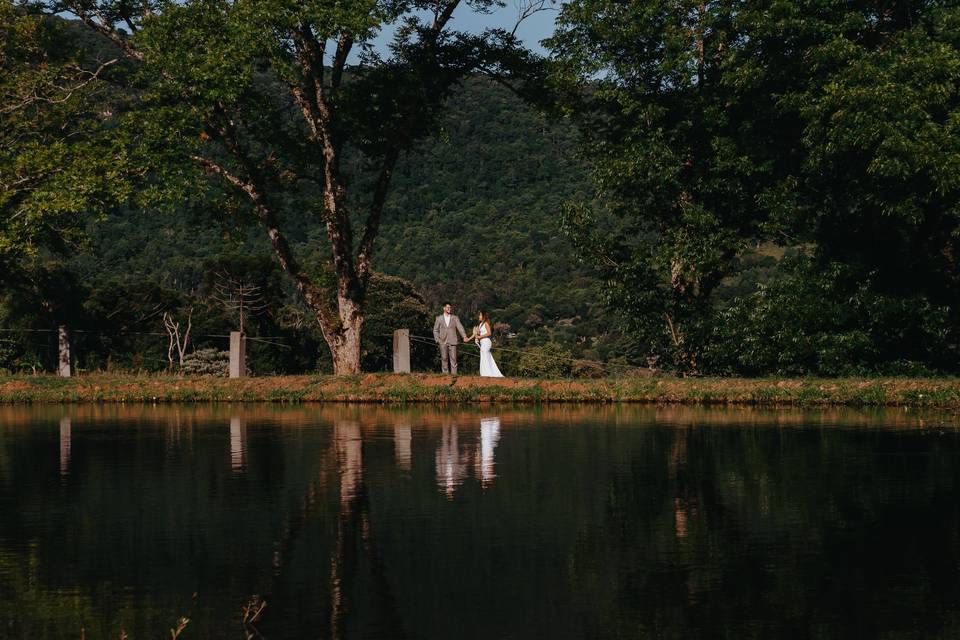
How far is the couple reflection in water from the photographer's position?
13.8 m

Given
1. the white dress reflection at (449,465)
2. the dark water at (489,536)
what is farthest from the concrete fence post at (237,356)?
the white dress reflection at (449,465)

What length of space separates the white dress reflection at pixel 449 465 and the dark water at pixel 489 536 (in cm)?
8

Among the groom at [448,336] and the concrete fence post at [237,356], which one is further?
the groom at [448,336]

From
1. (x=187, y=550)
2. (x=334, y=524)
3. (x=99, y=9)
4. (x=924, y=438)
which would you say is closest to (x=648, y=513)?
(x=334, y=524)

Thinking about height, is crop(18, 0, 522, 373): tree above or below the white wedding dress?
above

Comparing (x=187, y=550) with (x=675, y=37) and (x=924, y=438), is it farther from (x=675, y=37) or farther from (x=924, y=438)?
(x=675, y=37)

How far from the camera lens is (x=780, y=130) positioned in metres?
32.7

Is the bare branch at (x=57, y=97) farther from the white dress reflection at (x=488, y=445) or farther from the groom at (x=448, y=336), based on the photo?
the white dress reflection at (x=488, y=445)

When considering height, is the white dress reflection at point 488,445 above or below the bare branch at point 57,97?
below

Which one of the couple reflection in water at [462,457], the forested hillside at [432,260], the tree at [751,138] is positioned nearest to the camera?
the couple reflection in water at [462,457]

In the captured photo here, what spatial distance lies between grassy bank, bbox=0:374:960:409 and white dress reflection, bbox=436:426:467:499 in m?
8.05

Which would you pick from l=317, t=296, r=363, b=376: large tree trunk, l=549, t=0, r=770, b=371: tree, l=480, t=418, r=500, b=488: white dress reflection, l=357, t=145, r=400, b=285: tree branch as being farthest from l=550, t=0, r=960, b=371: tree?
l=480, t=418, r=500, b=488: white dress reflection

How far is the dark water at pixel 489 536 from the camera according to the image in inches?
300

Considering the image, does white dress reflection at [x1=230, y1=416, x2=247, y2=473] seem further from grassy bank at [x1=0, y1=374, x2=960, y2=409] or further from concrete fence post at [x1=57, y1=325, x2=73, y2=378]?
concrete fence post at [x1=57, y1=325, x2=73, y2=378]
